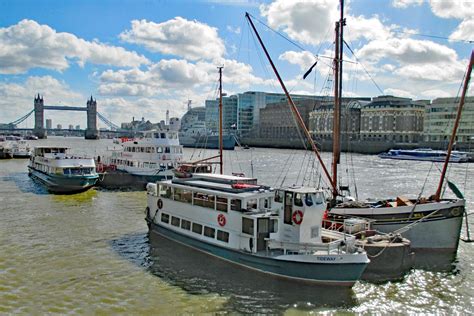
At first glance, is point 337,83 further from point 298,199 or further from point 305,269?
point 305,269

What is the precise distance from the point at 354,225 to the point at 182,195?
1093cm

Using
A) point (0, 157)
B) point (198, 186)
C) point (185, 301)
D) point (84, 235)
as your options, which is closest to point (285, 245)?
point (185, 301)

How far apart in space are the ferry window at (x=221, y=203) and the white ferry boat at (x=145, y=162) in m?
35.0

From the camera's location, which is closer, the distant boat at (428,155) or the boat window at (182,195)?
the boat window at (182,195)

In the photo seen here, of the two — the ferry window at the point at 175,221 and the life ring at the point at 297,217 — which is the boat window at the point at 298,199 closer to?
the life ring at the point at 297,217

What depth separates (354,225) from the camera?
84.5ft

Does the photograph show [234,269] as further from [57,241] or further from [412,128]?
[412,128]

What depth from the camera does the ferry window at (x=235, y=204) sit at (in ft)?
77.1

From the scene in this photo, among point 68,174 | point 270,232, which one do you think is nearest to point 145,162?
point 68,174

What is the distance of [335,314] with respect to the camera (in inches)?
741

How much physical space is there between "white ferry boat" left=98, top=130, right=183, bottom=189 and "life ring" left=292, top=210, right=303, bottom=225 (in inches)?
1518

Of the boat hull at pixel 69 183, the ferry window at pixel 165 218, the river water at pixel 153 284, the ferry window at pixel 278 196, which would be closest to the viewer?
the river water at pixel 153 284

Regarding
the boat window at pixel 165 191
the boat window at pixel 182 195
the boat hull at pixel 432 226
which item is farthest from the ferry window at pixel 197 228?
the boat hull at pixel 432 226

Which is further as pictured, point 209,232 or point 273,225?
point 209,232
